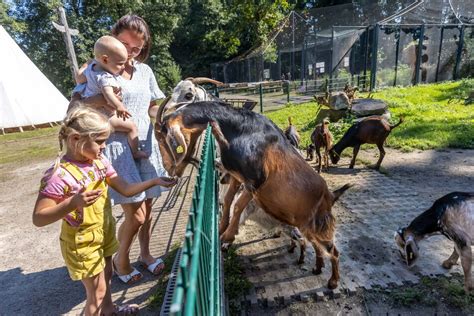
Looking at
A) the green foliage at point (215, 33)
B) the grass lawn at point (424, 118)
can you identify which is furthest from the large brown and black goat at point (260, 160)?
the green foliage at point (215, 33)

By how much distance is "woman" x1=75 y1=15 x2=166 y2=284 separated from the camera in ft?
7.62

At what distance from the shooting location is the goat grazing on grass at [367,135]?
5.68m

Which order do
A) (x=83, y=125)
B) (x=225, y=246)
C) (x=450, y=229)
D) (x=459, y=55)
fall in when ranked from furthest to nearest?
(x=459, y=55) → (x=225, y=246) → (x=450, y=229) → (x=83, y=125)

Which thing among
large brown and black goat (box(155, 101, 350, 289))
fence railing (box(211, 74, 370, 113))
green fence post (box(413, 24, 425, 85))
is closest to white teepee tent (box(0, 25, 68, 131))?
fence railing (box(211, 74, 370, 113))

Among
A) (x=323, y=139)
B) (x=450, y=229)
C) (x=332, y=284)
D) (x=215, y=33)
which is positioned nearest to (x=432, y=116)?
(x=323, y=139)

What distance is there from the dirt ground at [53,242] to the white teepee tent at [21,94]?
7.09 meters

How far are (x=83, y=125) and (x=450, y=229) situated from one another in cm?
306

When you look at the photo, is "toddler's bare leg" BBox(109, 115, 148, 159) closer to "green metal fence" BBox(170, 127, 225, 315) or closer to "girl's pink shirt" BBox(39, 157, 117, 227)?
"girl's pink shirt" BBox(39, 157, 117, 227)

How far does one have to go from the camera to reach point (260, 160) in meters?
2.07

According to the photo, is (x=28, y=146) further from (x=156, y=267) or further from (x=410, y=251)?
(x=410, y=251)

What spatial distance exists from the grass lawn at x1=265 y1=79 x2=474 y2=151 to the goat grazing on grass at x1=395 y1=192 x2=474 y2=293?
15.1ft

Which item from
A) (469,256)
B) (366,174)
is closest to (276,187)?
(469,256)

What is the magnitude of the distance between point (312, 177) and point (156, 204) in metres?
3.24

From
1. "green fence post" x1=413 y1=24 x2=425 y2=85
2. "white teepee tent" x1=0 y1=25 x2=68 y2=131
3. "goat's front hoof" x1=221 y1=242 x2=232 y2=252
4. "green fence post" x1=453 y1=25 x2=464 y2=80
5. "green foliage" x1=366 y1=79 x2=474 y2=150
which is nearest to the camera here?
"goat's front hoof" x1=221 y1=242 x2=232 y2=252
